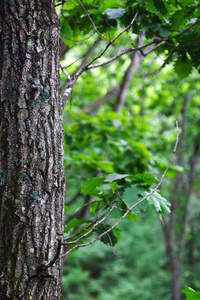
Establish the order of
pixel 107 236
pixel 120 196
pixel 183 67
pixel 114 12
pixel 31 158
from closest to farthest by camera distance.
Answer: pixel 31 158
pixel 120 196
pixel 107 236
pixel 114 12
pixel 183 67

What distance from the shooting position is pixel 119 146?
413 centimetres

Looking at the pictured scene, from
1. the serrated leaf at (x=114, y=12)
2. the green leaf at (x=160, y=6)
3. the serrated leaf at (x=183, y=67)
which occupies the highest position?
the serrated leaf at (x=114, y=12)

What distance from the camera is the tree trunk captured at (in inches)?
43.7

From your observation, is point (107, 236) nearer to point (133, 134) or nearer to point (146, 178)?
point (146, 178)

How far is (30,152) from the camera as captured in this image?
119cm

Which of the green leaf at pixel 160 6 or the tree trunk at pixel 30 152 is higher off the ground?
the green leaf at pixel 160 6

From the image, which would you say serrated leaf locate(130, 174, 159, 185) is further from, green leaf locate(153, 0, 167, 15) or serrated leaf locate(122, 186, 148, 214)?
green leaf locate(153, 0, 167, 15)

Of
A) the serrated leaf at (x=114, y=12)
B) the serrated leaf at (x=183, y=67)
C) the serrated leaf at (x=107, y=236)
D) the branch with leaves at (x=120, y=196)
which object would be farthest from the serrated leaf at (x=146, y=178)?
the serrated leaf at (x=114, y=12)

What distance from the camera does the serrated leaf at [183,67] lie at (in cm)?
195

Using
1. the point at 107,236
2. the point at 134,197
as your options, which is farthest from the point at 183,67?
the point at 107,236

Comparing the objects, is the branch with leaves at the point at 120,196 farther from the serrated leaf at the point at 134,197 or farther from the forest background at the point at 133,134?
the forest background at the point at 133,134

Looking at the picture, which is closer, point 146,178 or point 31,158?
point 31,158

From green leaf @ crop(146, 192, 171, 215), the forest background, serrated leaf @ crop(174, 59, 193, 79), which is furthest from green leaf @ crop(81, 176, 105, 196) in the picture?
serrated leaf @ crop(174, 59, 193, 79)

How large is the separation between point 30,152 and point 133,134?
354 cm
